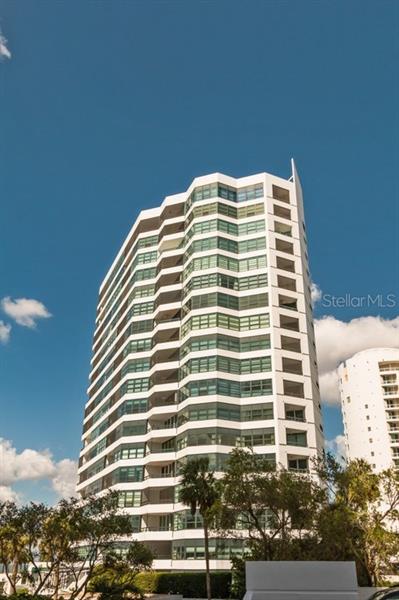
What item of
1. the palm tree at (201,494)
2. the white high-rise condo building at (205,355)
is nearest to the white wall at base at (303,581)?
the palm tree at (201,494)

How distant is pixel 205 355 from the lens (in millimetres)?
65062

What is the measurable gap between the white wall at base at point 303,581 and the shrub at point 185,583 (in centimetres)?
2112

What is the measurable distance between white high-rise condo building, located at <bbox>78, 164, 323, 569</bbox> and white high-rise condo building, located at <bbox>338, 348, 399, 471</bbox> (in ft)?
184

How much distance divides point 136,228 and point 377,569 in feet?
205

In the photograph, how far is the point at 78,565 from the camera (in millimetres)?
69875

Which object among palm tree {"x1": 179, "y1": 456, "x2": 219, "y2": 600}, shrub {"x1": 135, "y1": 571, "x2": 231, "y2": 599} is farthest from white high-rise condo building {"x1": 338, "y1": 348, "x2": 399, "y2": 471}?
palm tree {"x1": 179, "y1": 456, "x2": 219, "y2": 600}

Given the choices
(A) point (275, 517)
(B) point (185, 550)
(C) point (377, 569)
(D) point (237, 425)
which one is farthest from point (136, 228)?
(C) point (377, 569)

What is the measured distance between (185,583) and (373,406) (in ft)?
270

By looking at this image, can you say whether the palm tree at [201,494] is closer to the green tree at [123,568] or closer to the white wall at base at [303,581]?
the green tree at [123,568]

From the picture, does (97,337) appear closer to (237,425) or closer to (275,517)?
(237,425)

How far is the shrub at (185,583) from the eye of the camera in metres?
47.4

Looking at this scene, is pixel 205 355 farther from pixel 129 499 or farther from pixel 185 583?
pixel 185 583

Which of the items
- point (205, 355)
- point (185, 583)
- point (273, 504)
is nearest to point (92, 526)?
point (273, 504)

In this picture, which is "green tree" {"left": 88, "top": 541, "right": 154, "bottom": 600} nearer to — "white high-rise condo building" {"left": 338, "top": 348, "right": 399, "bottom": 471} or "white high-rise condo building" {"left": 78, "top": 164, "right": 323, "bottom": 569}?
"white high-rise condo building" {"left": 78, "top": 164, "right": 323, "bottom": 569}
